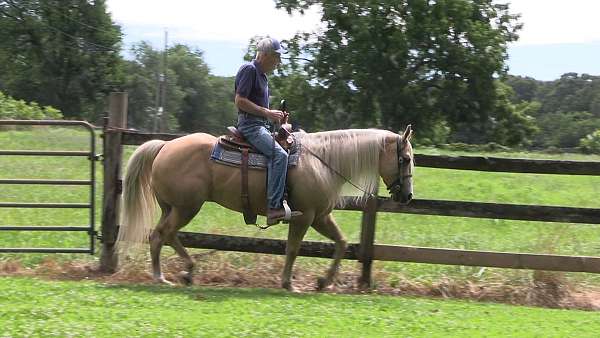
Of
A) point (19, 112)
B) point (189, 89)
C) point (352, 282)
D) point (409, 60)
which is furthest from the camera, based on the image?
point (189, 89)

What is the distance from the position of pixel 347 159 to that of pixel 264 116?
3.38 feet

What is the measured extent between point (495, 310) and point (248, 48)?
33.1 m

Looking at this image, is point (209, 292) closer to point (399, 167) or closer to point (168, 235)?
point (168, 235)

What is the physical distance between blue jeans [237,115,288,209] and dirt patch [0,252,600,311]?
1.26 meters

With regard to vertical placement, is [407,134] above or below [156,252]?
above

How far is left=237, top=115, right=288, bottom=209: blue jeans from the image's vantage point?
6.75m

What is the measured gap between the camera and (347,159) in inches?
278

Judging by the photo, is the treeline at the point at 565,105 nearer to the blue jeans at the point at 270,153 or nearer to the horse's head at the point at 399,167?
the horse's head at the point at 399,167

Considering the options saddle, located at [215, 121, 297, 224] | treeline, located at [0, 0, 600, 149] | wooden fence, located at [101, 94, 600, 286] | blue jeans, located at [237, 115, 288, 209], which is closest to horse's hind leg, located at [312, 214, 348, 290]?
wooden fence, located at [101, 94, 600, 286]

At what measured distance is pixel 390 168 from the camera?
7016mm

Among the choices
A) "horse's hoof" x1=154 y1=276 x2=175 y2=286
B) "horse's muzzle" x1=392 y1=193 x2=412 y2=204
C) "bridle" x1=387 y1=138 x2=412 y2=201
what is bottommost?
"horse's hoof" x1=154 y1=276 x2=175 y2=286

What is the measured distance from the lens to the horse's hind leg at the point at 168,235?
712 centimetres

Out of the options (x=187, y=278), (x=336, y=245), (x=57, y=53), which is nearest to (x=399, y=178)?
(x=336, y=245)

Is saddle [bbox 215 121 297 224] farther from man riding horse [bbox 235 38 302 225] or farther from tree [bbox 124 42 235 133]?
tree [bbox 124 42 235 133]
